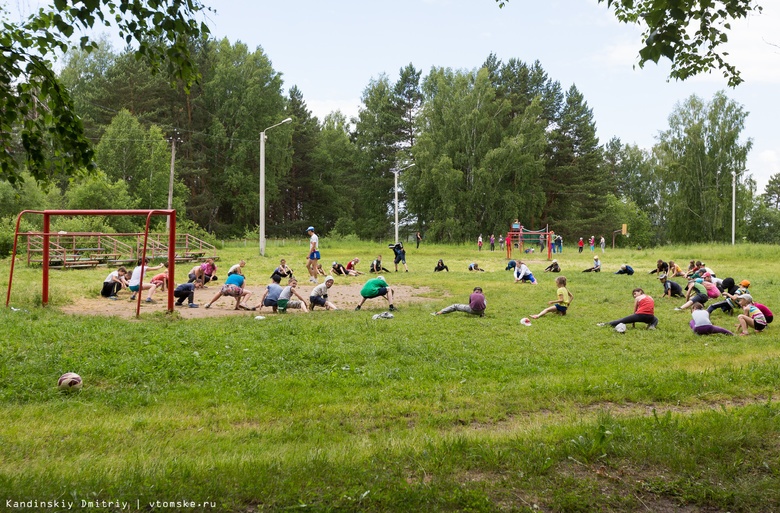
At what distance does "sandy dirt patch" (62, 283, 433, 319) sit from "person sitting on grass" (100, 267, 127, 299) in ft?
0.75

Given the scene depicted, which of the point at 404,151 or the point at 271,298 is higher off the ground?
the point at 404,151

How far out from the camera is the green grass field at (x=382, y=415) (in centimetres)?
422

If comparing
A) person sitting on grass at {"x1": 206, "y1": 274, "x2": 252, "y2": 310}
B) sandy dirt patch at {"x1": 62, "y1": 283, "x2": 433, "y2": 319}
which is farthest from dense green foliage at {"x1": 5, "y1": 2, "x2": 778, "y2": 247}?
person sitting on grass at {"x1": 206, "y1": 274, "x2": 252, "y2": 310}

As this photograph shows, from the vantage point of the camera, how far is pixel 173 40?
18.3 ft

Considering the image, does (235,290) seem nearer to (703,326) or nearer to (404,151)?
(703,326)

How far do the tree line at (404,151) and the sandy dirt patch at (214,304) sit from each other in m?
32.3

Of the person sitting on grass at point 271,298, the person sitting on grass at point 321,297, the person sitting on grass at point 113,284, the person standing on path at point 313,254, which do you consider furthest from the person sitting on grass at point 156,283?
the person standing on path at point 313,254

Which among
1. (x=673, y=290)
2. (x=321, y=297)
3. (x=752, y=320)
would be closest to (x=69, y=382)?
(x=321, y=297)

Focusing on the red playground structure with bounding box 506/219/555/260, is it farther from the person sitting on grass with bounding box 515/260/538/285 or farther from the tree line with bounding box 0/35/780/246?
Result: the person sitting on grass with bounding box 515/260/538/285

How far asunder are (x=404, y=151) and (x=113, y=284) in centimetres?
5408

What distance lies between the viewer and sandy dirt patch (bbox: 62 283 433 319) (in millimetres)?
14008

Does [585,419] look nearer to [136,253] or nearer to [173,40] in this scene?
[173,40]

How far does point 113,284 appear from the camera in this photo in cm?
1675

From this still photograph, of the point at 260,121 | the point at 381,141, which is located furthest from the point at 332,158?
the point at 260,121
